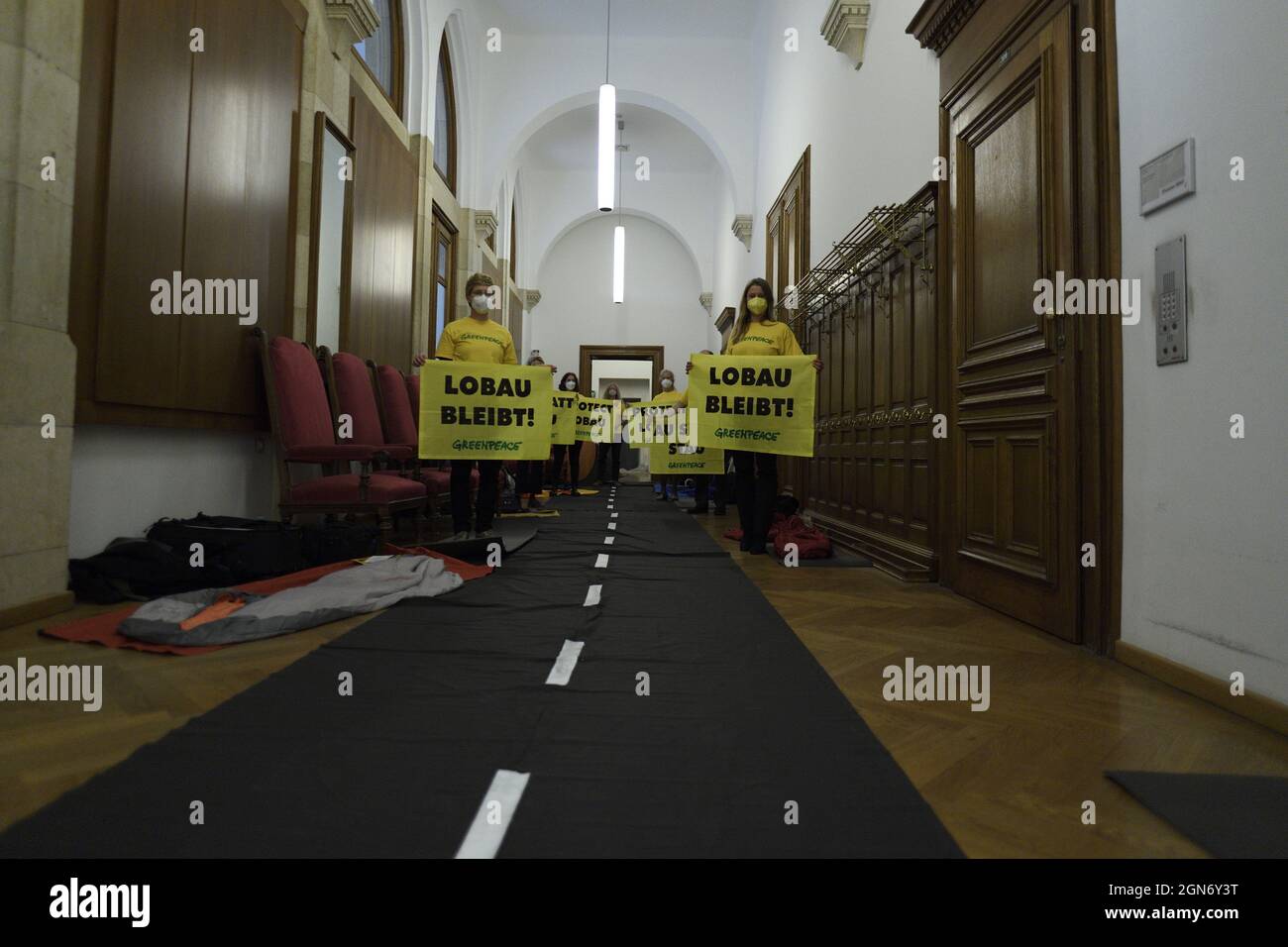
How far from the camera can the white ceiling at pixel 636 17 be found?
33.6 ft

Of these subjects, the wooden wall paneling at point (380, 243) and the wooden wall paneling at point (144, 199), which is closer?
the wooden wall paneling at point (144, 199)

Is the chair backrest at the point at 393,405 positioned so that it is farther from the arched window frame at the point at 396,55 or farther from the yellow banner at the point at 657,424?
the arched window frame at the point at 396,55

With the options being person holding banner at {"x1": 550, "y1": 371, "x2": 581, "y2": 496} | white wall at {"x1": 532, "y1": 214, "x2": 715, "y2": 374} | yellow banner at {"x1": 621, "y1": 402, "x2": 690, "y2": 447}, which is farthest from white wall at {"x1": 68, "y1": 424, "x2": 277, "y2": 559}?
white wall at {"x1": 532, "y1": 214, "x2": 715, "y2": 374}

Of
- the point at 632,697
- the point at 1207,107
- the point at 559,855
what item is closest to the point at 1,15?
the point at 632,697

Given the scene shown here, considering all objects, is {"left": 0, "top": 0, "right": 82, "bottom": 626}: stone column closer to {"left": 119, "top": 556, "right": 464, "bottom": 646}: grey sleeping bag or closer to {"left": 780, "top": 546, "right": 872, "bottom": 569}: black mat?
{"left": 119, "top": 556, "right": 464, "bottom": 646}: grey sleeping bag

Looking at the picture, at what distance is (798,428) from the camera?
471 cm

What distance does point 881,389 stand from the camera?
494cm

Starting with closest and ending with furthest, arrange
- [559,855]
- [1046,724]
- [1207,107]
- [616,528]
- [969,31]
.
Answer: [559,855], [1046,724], [1207,107], [969,31], [616,528]

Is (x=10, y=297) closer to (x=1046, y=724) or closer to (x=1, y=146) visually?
(x=1, y=146)

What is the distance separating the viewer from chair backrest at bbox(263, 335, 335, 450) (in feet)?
13.5

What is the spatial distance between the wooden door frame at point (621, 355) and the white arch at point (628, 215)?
192cm

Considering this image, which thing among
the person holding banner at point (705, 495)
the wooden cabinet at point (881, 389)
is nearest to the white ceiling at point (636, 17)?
Result: the person holding banner at point (705, 495)

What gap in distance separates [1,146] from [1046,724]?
3.67m

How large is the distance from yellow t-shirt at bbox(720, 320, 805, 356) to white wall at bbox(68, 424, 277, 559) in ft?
10.3
